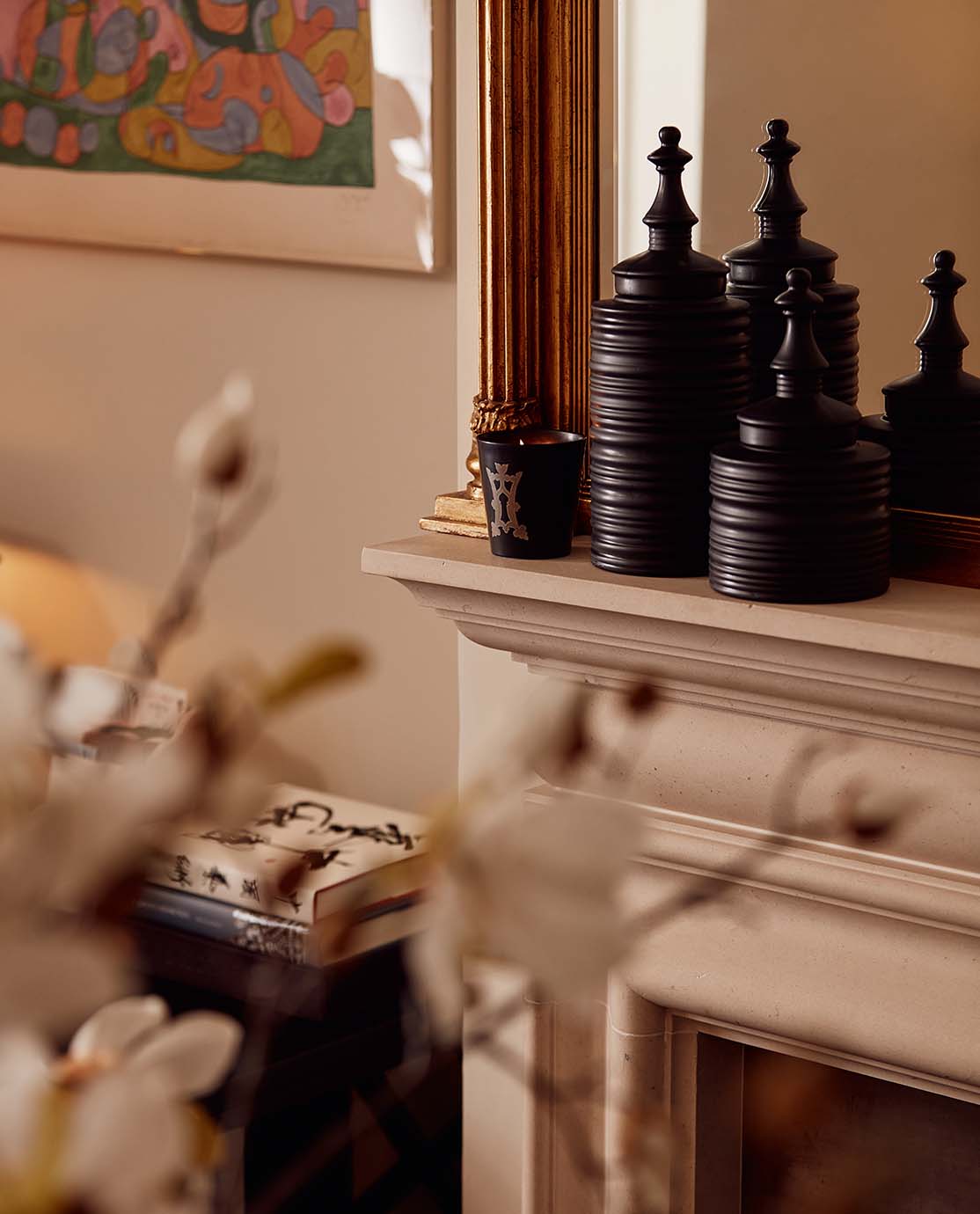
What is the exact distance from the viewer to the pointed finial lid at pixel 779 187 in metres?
1.24

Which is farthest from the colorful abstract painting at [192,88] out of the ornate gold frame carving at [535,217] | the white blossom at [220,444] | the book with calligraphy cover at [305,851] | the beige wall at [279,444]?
the white blossom at [220,444]

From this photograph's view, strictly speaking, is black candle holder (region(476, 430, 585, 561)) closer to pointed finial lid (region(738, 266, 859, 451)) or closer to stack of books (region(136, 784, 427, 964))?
pointed finial lid (region(738, 266, 859, 451))

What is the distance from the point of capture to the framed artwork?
1.78 metres

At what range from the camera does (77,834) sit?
270 mm

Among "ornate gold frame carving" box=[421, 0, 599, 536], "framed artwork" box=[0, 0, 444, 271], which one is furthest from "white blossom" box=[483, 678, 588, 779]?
"framed artwork" box=[0, 0, 444, 271]

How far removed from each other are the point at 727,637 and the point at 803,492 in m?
0.13

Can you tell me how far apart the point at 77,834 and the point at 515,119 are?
1164mm

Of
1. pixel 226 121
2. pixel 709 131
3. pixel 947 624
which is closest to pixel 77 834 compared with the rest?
pixel 947 624

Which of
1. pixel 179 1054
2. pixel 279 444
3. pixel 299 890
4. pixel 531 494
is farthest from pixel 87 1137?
pixel 279 444

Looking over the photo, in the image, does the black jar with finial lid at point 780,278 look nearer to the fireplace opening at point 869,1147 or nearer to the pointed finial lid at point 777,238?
the pointed finial lid at point 777,238

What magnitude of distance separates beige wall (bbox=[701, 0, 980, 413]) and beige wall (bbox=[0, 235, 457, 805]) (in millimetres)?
586

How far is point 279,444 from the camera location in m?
2.02

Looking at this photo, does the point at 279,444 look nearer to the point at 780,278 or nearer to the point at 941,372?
the point at 780,278

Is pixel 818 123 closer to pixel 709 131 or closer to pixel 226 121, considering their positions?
pixel 709 131
